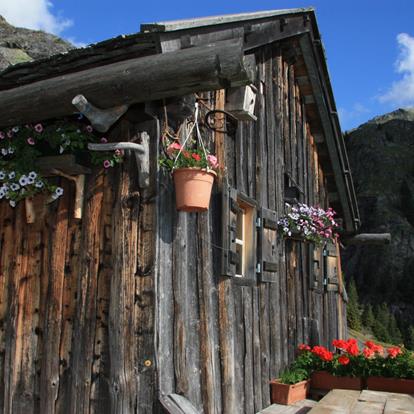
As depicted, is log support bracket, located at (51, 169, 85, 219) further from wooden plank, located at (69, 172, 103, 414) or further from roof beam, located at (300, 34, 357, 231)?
roof beam, located at (300, 34, 357, 231)

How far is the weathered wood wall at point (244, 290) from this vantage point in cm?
427

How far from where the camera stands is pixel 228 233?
506cm

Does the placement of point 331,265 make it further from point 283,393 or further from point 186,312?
point 186,312

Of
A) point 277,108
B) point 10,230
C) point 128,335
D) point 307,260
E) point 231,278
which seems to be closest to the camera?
point 128,335

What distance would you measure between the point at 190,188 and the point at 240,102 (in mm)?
1152

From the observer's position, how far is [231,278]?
17.2 feet

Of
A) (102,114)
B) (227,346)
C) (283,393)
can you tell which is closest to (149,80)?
(102,114)

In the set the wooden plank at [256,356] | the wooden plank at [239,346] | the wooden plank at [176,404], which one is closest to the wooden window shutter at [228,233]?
the wooden plank at [239,346]

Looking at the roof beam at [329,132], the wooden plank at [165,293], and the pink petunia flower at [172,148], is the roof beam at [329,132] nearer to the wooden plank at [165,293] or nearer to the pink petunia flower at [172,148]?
the pink petunia flower at [172,148]

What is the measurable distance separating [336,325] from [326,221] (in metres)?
2.83

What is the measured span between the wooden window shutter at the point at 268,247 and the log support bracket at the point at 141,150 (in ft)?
7.33

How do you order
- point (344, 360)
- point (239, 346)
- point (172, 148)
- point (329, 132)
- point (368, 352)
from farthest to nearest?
point (329, 132)
point (368, 352)
point (344, 360)
point (239, 346)
point (172, 148)

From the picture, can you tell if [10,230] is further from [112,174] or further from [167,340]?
[167,340]

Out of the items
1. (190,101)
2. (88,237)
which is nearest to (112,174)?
(88,237)
